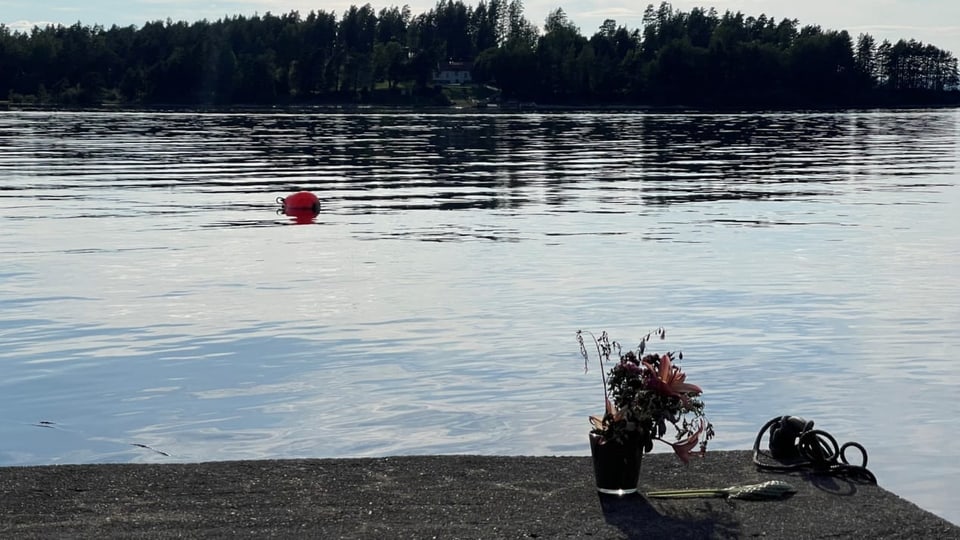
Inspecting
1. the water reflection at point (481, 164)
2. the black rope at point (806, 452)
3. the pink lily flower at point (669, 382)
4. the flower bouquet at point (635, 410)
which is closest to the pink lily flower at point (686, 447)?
the flower bouquet at point (635, 410)

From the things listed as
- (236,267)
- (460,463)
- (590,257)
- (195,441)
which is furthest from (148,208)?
(460,463)

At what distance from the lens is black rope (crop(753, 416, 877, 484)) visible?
11.8 meters

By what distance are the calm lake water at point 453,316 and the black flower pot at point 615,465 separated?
2.53 meters

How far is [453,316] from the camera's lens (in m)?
20.6

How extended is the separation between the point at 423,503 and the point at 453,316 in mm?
9911

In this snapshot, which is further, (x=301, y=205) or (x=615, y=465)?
(x=301, y=205)

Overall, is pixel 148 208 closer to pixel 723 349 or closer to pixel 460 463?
pixel 723 349

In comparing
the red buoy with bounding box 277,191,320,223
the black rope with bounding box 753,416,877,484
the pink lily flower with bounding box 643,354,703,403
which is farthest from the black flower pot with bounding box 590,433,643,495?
the red buoy with bounding box 277,191,320,223

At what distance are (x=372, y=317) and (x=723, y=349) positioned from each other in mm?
5563

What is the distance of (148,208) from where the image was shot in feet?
131

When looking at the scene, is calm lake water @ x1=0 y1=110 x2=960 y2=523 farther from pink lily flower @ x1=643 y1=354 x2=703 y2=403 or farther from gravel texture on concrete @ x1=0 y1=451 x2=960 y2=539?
pink lily flower @ x1=643 y1=354 x2=703 y2=403

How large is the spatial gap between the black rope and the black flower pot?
1.52 meters

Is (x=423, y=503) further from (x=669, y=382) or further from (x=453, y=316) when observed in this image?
(x=453, y=316)

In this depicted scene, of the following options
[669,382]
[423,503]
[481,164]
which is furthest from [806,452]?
[481,164]
